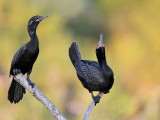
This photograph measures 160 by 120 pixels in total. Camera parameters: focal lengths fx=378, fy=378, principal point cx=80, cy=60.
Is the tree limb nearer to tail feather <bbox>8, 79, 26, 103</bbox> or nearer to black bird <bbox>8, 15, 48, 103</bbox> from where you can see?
black bird <bbox>8, 15, 48, 103</bbox>

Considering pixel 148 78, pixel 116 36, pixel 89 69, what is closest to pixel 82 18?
pixel 116 36

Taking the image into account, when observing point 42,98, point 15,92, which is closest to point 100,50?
point 42,98

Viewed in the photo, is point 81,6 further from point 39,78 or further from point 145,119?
point 145,119

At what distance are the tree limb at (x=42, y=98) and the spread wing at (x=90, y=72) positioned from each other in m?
0.63

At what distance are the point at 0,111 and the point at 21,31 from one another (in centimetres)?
191

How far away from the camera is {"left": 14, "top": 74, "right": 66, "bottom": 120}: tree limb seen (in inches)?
147

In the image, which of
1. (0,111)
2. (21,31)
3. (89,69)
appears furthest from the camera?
(21,31)

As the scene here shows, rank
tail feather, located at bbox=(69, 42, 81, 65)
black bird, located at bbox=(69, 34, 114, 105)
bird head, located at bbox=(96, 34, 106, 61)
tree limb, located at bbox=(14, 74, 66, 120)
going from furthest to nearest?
1. tail feather, located at bbox=(69, 42, 81, 65)
2. black bird, located at bbox=(69, 34, 114, 105)
3. bird head, located at bbox=(96, 34, 106, 61)
4. tree limb, located at bbox=(14, 74, 66, 120)

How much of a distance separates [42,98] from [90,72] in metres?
0.72

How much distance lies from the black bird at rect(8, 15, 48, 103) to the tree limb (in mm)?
221

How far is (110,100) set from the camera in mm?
8469

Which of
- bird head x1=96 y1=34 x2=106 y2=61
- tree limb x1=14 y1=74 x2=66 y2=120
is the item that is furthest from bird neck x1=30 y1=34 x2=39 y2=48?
bird head x1=96 y1=34 x2=106 y2=61

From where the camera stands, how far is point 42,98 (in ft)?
12.3

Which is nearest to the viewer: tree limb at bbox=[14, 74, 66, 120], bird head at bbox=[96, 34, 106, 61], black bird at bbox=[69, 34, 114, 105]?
tree limb at bbox=[14, 74, 66, 120]
